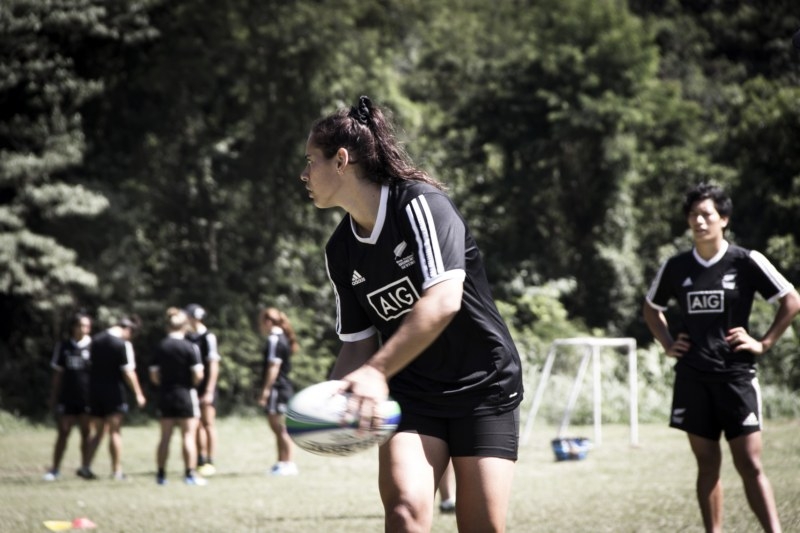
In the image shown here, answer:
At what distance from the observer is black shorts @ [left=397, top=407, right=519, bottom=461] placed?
4.44 meters

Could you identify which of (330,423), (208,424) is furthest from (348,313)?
(208,424)

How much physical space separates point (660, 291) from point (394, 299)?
12.8ft

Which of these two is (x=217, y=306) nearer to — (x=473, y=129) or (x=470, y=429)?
(x=473, y=129)

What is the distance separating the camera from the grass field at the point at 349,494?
9.51m

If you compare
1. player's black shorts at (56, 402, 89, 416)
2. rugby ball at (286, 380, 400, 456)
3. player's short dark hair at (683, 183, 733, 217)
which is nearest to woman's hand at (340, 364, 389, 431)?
rugby ball at (286, 380, 400, 456)

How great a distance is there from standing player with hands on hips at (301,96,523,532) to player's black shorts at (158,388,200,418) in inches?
368

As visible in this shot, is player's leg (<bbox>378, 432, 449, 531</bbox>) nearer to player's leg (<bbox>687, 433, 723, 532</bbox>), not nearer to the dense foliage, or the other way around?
player's leg (<bbox>687, 433, 723, 532</bbox>)

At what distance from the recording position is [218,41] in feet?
97.1

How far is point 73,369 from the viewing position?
15102 mm

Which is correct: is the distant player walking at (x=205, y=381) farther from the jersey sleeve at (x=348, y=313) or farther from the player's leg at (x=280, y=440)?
the jersey sleeve at (x=348, y=313)

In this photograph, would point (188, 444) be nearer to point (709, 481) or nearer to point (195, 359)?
point (195, 359)

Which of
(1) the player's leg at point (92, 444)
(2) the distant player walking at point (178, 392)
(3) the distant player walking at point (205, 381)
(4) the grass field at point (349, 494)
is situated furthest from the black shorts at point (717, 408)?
(1) the player's leg at point (92, 444)

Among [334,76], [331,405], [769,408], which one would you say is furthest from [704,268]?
[334,76]

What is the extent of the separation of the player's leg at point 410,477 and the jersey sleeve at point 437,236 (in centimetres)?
79
